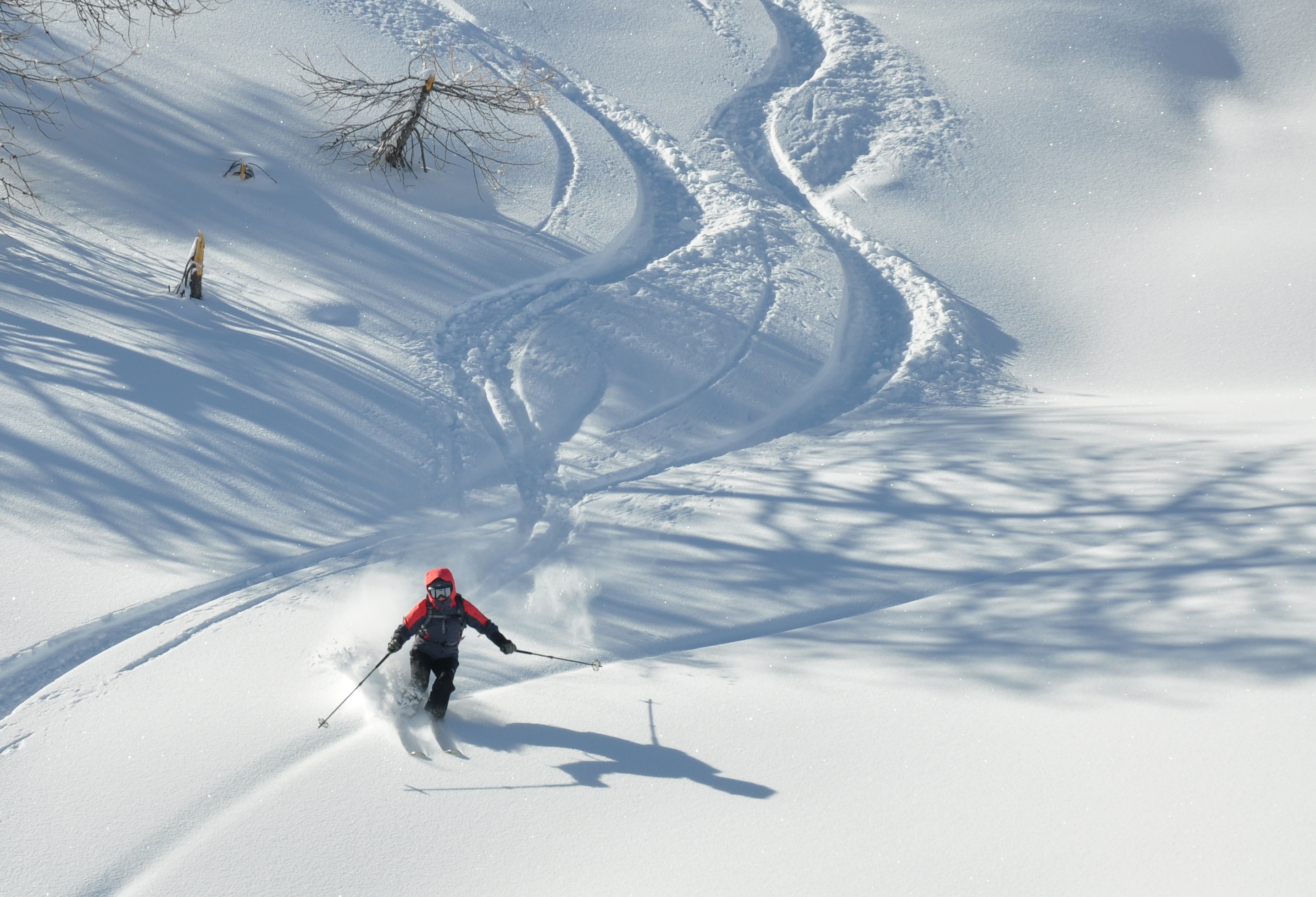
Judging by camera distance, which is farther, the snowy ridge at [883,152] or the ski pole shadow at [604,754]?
the snowy ridge at [883,152]

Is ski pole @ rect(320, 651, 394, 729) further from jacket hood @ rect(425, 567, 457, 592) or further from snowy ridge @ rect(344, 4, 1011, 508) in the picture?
snowy ridge @ rect(344, 4, 1011, 508)

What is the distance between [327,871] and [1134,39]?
13.0 m

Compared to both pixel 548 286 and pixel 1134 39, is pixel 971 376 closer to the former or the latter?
pixel 548 286

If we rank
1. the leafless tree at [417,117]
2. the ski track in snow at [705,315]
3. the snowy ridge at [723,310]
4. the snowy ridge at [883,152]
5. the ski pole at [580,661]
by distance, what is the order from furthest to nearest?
the leafless tree at [417,117] < the snowy ridge at [883,152] < the snowy ridge at [723,310] < the ski track in snow at [705,315] < the ski pole at [580,661]

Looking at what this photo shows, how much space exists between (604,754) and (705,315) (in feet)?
16.7

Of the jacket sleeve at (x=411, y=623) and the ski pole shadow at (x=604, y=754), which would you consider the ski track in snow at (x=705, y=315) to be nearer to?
the ski pole shadow at (x=604, y=754)

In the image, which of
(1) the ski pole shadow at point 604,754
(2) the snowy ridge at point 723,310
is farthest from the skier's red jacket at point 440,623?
(2) the snowy ridge at point 723,310

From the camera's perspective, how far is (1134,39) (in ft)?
40.1

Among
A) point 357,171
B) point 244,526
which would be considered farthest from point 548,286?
point 244,526

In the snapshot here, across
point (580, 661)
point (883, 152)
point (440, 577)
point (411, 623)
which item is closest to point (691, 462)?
point (580, 661)

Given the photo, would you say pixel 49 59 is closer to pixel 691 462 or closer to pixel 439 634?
pixel 691 462

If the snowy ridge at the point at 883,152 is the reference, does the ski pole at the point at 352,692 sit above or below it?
below

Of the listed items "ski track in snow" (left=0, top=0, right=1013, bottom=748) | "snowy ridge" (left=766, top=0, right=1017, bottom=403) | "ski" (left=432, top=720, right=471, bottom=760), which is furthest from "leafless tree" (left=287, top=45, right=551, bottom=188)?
"ski" (left=432, top=720, right=471, bottom=760)

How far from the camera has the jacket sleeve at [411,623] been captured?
5.55 m
